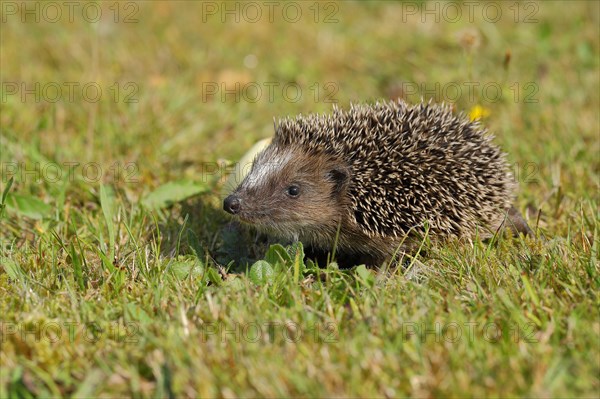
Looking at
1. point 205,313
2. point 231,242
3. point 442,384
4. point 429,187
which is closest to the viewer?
point 442,384

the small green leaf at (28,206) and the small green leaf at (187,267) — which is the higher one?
the small green leaf at (28,206)

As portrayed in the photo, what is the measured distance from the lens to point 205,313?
4.04 m

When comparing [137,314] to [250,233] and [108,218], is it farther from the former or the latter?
[250,233]

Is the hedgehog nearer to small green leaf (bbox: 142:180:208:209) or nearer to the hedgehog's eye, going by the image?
the hedgehog's eye

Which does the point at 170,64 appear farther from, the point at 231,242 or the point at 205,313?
the point at 205,313

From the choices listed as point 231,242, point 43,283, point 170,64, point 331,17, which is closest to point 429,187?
point 231,242

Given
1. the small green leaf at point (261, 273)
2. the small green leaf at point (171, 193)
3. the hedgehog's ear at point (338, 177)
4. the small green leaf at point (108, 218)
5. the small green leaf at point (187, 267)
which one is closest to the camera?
the small green leaf at point (261, 273)

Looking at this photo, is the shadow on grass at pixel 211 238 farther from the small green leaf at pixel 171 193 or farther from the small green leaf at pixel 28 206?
the small green leaf at pixel 28 206

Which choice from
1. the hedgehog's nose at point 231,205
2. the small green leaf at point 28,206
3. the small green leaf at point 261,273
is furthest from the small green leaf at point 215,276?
the small green leaf at point 28,206

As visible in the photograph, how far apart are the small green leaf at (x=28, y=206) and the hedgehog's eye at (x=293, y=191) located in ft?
6.46

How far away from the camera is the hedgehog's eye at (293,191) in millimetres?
5098

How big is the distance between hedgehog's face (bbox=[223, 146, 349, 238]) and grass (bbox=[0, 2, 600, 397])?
0.29 metres

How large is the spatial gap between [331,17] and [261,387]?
7291 millimetres

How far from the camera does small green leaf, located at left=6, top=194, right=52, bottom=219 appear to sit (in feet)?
17.8
